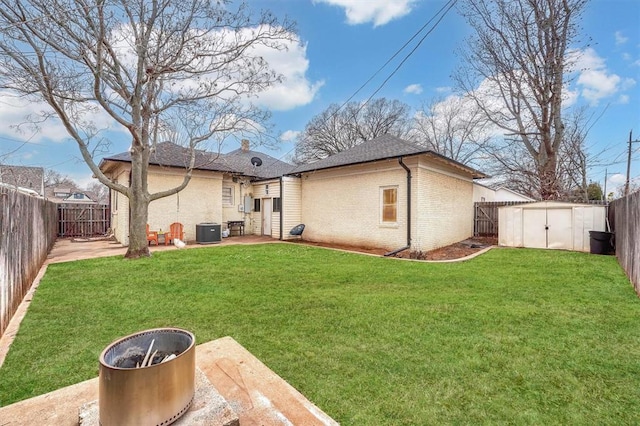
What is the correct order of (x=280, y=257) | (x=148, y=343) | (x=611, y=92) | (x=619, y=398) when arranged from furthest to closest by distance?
1. (x=611, y=92)
2. (x=280, y=257)
3. (x=619, y=398)
4. (x=148, y=343)

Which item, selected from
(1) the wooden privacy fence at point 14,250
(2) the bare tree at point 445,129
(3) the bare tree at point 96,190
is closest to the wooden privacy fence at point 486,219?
(2) the bare tree at point 445,129

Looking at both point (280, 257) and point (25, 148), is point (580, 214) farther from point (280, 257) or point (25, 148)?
point (25, 148)

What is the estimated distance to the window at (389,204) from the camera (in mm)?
10180

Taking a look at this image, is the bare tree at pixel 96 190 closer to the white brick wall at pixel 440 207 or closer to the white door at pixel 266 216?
the white door at pixel 266 216

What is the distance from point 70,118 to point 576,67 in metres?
19.0

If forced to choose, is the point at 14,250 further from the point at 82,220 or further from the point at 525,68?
the point at 525,68

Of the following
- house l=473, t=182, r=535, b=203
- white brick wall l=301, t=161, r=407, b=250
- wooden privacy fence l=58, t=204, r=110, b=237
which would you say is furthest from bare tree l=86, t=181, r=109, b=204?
house l=473, t=182, r=535, b=203

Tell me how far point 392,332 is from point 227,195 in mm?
13004

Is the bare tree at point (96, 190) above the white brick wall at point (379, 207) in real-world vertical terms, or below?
above

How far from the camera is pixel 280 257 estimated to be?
28.5 feet

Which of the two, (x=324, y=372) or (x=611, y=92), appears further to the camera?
(x=611, y=92)

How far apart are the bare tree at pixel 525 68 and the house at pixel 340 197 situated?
14.6 feet

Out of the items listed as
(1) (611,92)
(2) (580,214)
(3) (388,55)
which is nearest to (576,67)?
(1) (611,92)

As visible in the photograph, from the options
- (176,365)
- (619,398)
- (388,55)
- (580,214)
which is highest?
(388,55)
